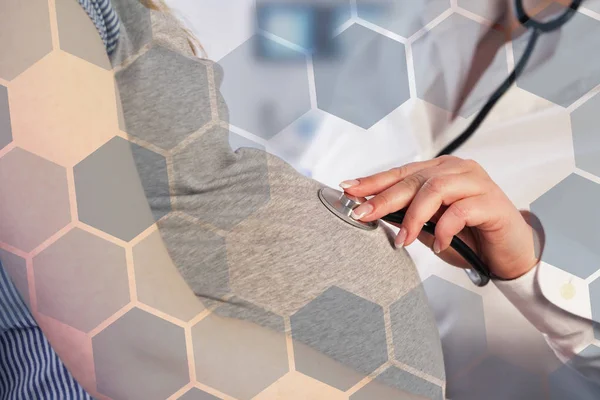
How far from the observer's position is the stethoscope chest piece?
0.36m

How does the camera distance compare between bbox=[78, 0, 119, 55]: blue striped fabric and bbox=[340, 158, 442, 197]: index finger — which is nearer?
bbox=[78, 0, 119, 55]: blue striped fabric

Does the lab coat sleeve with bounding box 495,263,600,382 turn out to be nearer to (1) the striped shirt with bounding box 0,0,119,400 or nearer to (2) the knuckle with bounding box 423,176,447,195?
(2) the knuckle with bounding box 423,176,447,195

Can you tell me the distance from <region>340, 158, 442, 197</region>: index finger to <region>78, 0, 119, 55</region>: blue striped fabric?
0.56ft

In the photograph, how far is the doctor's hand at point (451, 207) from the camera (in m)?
0.38

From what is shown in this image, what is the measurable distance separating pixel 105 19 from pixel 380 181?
21 cm

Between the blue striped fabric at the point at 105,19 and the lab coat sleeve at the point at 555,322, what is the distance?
37cm

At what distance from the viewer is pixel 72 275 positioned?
28cm

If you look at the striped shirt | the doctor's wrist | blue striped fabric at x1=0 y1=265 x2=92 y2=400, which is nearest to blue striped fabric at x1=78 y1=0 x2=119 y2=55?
the striped shirt

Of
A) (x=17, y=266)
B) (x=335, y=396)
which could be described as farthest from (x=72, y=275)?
(x=335, y=396)

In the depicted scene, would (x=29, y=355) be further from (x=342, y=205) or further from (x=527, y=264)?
(x=527, y=264)

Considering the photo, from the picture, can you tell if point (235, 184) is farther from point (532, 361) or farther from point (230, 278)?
point (532, 361)
